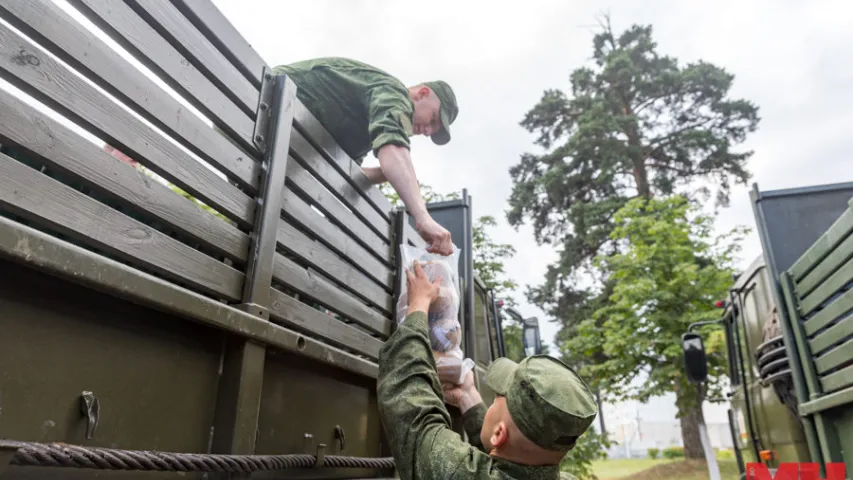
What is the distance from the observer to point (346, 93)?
2.44 metres

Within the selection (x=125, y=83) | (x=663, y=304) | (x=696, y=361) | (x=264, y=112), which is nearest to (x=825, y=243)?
(x=696, y=361)

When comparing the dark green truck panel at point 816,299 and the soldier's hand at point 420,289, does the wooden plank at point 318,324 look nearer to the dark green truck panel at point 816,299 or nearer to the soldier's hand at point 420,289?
the soldier's hand at point 420,289

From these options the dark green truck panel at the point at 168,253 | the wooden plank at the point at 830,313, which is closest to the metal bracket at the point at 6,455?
the dark green truck panel at the point at 168,253

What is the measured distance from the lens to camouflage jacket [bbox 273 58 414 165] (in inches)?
92.4

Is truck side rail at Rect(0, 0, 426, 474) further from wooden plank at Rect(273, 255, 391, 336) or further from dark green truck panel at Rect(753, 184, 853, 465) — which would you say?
dark green truck panel at Rect(753, 184, 853, 465)

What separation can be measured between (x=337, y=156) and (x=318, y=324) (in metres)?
0.64

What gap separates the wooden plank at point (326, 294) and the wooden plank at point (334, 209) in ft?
0.75

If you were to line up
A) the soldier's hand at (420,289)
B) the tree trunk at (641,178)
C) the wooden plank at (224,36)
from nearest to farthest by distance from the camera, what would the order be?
the wooden plank at (224,36), the soldier's hand at (420,289), the tree trunk at (641,178)

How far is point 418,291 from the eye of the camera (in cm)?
200

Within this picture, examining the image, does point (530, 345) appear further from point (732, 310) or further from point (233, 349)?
point (233, 349)

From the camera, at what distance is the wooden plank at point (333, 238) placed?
182 cm

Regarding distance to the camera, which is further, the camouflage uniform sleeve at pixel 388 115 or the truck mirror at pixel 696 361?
the truck mirror at pixel 696 361

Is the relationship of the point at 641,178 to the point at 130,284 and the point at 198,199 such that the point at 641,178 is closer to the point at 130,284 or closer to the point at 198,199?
the point at 198,199

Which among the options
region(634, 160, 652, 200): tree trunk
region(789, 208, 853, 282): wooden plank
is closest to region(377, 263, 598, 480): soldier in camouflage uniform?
region(789, 208, 853, 282): wooden plank
